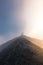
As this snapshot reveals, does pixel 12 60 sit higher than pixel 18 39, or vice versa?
pixel 18 39

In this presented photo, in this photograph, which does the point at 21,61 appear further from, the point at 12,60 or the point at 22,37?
the point at 22,37

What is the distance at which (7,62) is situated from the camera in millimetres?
27859

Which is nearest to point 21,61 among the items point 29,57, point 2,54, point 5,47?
point 29,57

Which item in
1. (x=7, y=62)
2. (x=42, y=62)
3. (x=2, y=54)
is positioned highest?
(x=2, y=54)

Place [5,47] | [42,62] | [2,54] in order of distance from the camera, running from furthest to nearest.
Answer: [5,47] → [2,54] → [42,62]

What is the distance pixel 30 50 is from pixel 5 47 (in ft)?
14.8

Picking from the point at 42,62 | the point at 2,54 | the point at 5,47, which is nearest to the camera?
the point at 42,62

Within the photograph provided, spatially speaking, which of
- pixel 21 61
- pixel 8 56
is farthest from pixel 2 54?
pixel 21 61

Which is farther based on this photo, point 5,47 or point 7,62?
A: point 5,47

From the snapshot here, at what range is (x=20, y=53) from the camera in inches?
1175

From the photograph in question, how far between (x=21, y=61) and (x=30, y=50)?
2.92 m

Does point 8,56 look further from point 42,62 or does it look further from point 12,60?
point 42,62

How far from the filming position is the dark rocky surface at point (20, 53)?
27.5 metres

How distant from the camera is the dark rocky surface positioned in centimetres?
2750
